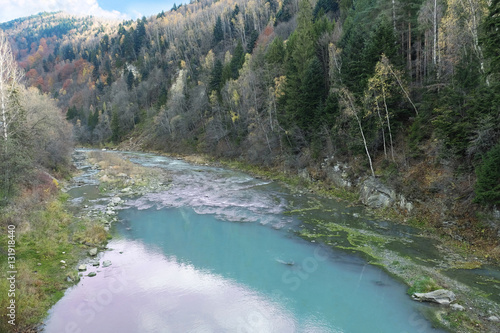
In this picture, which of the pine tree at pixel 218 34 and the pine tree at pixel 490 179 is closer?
the pine tree at pixel 490 179

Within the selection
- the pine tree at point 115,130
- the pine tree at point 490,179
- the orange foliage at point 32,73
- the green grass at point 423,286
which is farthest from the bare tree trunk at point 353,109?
the orange foliage at point 32,73

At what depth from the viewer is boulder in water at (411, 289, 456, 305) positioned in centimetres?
1039

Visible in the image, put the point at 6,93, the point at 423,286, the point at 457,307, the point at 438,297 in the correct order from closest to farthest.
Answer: the point at 457,307, the point at 438,297, the point at 423,286, the point at 6,93

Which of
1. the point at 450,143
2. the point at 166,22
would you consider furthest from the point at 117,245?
the point at 166,22

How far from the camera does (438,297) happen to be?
34.7ft

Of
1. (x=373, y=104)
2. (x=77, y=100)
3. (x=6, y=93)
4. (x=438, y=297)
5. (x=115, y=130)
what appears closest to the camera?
(x=438, y=297)

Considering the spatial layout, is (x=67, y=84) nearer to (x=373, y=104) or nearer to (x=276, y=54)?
(x=276, y=54)

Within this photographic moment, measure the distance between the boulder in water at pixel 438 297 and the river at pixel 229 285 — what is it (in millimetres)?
386

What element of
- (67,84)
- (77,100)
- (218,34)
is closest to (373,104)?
(218,34)

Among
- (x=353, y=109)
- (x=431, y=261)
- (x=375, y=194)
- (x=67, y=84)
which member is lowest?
(x=431, y=261)

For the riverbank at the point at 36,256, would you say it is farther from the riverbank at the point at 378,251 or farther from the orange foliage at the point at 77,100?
the orange foliage at the point at 77,100

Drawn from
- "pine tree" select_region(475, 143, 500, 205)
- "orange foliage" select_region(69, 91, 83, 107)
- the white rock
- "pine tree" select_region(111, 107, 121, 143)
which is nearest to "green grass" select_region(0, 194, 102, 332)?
the white rock

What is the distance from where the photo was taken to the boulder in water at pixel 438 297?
34.1 feet

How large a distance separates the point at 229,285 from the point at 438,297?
7.90 meters
